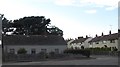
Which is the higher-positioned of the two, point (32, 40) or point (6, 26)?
point (6, 26)

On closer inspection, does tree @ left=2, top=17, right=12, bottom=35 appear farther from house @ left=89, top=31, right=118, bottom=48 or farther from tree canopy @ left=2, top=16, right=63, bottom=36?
house @ left=89, top=31, right=118, bottom=48

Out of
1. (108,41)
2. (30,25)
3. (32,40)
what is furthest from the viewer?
(108,41)

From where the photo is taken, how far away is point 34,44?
2859 inches

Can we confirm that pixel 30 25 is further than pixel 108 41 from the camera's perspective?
No

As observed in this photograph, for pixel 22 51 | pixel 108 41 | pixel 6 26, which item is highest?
pixel 6 26

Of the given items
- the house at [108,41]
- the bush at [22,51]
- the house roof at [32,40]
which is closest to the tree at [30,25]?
the house roof at [32,40]

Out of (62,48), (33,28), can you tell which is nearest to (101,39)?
(33,28)

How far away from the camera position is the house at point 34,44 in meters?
71.1

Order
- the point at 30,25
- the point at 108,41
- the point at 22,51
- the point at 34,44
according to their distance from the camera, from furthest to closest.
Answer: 1. the point at 108,41
2. the point at 30,25
3. the point at 34,44
4. the point at 22,51

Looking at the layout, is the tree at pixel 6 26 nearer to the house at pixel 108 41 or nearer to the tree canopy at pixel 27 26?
the tree canopy at pixel 27 26

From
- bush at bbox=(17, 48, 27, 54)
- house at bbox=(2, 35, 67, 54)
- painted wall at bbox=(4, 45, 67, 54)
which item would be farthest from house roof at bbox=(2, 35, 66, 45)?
bush at bbox=(17, 48, 27, 54)

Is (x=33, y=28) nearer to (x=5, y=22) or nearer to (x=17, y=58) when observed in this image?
(x=5, y=22)

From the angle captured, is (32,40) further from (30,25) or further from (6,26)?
(6,26)

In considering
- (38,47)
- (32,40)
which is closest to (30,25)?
(32,40)
